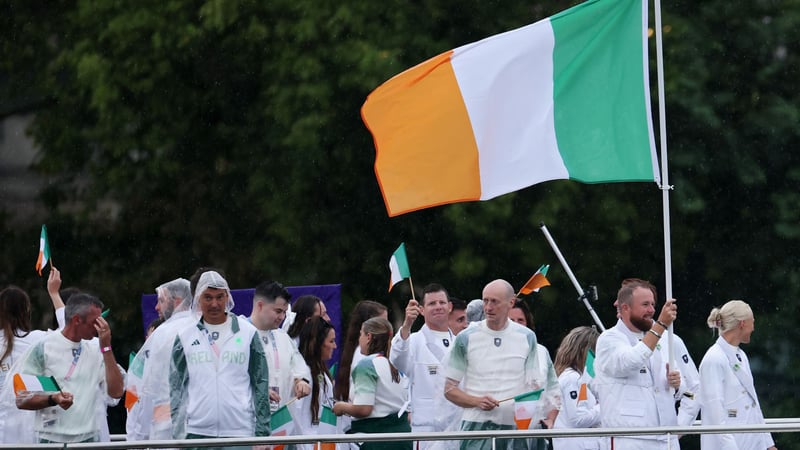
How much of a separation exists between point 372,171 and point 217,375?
10.8 metres

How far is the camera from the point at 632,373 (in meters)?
11.2

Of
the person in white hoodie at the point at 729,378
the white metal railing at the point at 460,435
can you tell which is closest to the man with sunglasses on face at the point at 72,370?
the white metal railing at the point at 460,435

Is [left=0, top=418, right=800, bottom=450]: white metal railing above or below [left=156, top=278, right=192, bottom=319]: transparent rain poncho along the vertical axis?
below

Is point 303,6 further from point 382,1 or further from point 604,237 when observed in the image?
point 604,237

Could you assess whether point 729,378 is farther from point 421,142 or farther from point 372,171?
point 372,171

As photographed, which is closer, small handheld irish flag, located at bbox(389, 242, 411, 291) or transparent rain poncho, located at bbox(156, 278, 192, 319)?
transparent rain poncho, located at bbox(156, 278, 192, 319)

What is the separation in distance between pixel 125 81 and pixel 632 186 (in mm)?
6762

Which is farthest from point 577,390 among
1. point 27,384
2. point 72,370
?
point 27,384

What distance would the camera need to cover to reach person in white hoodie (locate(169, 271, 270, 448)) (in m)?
10.3

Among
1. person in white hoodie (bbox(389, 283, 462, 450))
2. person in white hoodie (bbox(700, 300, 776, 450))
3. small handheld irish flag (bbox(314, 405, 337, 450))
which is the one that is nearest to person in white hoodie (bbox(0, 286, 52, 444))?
small handheld irish flag (bbox(314, 405, 337, 450))

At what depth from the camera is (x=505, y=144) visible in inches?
437

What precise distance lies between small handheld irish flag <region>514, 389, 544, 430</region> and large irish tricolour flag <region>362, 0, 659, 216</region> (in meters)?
1.37

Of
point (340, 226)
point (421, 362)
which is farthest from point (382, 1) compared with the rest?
point (421, 362)

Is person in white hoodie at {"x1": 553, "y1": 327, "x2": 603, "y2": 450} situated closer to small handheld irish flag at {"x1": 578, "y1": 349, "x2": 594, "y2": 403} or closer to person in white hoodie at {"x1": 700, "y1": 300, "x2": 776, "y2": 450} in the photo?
small handheld irish flag at {"x1": 578, "y1": 349, "x2": 594, "y2": 403}
